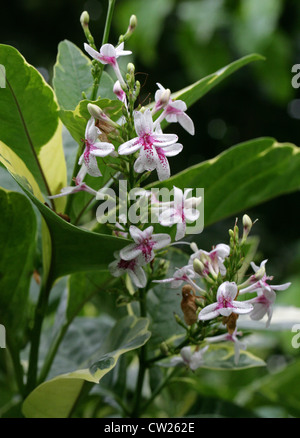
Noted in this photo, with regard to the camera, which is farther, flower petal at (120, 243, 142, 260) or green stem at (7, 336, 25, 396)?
green stem at (7, 336, 25, 396)

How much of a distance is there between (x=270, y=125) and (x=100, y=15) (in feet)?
2.94

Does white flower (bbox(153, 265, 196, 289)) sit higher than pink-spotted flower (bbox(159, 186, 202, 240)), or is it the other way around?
pink-spotted flower (bbox(159, 186, 202, 240))

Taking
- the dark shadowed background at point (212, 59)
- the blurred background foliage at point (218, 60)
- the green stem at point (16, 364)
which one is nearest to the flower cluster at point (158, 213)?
the green stem at point (16, 364)

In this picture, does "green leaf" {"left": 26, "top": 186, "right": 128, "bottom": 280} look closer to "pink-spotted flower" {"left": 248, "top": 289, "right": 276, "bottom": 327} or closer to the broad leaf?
the broad leaf

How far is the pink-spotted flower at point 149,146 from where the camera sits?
0.39m

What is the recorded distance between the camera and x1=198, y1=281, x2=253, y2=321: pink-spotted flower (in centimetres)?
40

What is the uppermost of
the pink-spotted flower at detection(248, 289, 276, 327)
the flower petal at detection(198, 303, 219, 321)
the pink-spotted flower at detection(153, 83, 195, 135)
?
the pink-spotted flower at detection(153, 83, 195, 135)

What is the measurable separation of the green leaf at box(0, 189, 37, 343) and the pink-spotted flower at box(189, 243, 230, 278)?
0.50 ft

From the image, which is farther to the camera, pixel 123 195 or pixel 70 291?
pixel 70 291

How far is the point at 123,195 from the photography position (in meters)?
0.44

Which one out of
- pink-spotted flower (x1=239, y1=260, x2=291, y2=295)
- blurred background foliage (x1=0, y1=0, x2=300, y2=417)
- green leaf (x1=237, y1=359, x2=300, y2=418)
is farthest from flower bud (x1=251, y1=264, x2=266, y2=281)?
blurred background foliage (x1=0, y1=0, x2=300, y2=417)

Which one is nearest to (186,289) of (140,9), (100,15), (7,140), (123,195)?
(123,195)

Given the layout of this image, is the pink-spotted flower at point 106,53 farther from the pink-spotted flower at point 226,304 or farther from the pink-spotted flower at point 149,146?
the pink-spotted flower at point 226,304
